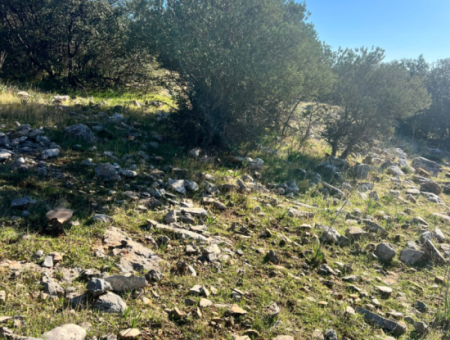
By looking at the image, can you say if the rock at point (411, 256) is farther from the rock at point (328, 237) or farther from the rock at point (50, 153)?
the rock at point (50, 153)

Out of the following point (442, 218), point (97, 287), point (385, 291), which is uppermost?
point (442, 218)

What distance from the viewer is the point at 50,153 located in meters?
5.95

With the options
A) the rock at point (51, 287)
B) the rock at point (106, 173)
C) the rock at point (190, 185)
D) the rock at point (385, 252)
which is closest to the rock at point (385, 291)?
the rock at point (385, 252)

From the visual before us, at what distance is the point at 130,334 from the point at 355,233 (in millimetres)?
4538

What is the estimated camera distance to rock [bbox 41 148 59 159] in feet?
19.2

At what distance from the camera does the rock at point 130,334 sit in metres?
2.64

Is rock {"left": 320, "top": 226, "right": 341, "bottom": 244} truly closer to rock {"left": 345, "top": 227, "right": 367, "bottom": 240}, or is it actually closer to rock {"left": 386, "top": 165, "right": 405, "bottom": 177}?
rock {"left": 345, "top": 227, "right": 367, "bottom": 240}

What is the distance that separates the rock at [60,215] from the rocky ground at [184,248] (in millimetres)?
33

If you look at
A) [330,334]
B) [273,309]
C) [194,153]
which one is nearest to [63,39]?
[194,153]

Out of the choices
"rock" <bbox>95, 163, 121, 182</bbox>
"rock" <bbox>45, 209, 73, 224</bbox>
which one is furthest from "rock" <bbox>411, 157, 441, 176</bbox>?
"rock" <bbox>45, 209, 73, 224</bbox>

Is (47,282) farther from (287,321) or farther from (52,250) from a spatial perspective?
(287,321)

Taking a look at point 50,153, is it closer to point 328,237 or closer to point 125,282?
point 125,282

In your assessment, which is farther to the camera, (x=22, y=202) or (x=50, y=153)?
(x=50, y=153)

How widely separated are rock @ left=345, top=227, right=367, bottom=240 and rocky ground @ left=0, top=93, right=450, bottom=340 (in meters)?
0.03
